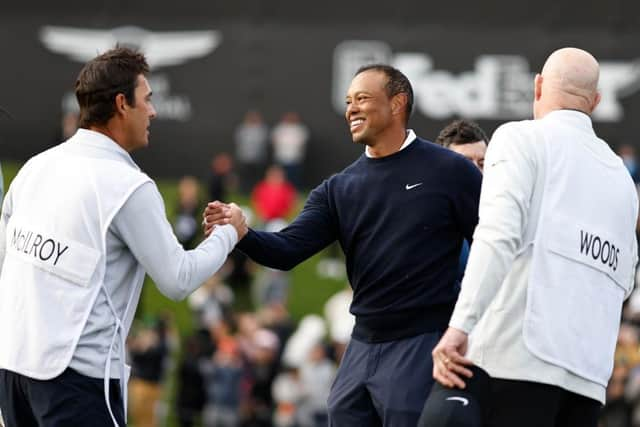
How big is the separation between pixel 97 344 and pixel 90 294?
7.1 inches

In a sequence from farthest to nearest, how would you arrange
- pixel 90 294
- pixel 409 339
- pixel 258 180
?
pixel 258 180
pixel 409 339
pixel 90 294

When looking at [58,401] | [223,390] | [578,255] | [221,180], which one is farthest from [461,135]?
[221,180]

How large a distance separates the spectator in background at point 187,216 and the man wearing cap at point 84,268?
17.4 m

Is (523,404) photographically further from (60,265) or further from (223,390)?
(223,390)

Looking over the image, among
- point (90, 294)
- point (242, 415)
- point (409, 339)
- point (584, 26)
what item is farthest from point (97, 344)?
point (584, 26)

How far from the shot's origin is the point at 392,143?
6.41 metres

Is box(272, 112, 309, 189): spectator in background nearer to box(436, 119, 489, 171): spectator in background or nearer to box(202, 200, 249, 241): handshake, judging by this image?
box(436, 119, 489, 171): spectator in background

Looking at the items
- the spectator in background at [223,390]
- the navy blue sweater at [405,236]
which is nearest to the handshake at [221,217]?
the navy blue sweater at [405,236]

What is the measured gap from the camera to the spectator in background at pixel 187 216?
23.1 meters

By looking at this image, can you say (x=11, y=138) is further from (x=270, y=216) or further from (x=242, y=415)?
(x=242, y=415)

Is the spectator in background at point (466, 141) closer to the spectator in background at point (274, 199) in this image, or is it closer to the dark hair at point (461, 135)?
the dark hair at point (461, 135)

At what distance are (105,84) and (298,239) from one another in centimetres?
127

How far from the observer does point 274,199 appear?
24.5 meters

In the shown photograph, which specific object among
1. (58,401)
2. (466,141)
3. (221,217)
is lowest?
(58,401)
